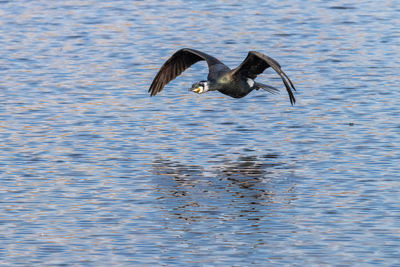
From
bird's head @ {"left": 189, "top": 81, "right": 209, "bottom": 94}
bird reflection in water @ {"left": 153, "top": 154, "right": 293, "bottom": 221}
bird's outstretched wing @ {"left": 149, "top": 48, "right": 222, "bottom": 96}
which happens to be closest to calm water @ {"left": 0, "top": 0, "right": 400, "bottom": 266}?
bird reflection in water @ {"left": 153, "top": 154, "right": 293, "bottom": 221}

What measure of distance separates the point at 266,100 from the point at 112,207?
7.05 metres

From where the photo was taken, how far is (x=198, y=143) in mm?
18094

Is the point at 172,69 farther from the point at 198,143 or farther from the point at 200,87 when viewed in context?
the point at 200,87

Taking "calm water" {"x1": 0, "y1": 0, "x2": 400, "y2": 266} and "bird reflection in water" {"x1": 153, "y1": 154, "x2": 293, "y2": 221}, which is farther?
"bird reflection in water" {"x1": 153, "y1": 154, "x2": 293, "y2": 221}

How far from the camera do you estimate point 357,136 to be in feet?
59.9

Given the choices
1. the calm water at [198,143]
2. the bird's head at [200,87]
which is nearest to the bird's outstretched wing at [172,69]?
the calm water at [198,143]

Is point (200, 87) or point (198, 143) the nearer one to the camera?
point (200, 87)

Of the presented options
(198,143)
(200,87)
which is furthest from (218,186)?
(198,143)

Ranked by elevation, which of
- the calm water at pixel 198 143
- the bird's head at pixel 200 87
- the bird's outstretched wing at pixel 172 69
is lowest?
the calm water at pixel 198 143

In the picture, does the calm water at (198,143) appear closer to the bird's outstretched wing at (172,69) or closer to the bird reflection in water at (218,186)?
the bird reflection in water at (218,186)

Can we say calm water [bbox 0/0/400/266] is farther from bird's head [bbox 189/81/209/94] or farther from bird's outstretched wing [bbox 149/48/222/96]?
bird's head [bbox 189/81/209/94]

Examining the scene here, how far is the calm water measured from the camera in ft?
43.4

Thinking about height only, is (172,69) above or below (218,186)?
above

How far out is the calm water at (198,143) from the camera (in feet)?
43.4
